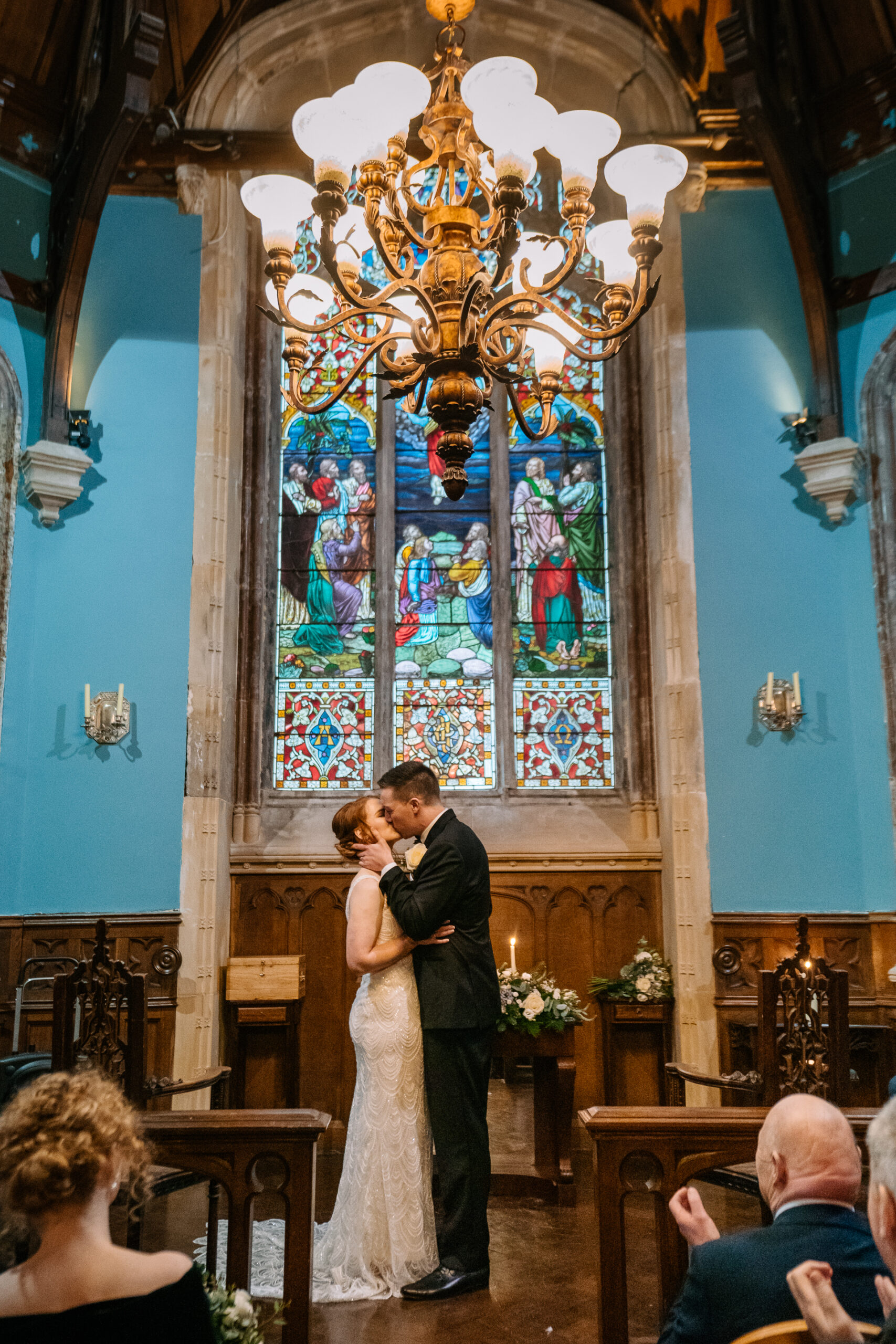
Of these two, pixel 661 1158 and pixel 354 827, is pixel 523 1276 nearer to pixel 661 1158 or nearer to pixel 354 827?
pixel 661 1158

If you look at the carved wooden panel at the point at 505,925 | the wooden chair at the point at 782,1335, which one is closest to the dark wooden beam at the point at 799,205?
the carved wooden panel at the point at 505,925

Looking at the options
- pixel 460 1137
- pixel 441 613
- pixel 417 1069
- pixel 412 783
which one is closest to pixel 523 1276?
pixel 460 1137

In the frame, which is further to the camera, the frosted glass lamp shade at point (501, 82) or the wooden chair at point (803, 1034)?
the frosted glass lamp shade at point (501, 82)

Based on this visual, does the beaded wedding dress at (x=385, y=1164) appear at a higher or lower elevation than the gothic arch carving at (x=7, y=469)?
lower

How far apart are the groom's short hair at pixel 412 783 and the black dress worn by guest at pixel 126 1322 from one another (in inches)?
88.3

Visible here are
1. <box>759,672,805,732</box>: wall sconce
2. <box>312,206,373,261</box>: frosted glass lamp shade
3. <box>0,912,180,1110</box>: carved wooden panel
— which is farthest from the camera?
<box>759,672,805,732</box>: wall sconce

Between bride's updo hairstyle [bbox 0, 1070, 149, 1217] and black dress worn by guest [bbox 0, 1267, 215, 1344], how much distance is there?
0.14m

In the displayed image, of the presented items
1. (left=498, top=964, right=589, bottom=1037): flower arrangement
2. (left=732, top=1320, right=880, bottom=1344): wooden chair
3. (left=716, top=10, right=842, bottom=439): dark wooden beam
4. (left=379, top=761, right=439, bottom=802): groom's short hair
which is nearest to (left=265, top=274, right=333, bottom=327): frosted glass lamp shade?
(left=379, top=761, right=439, bottom=802): groom's short hair

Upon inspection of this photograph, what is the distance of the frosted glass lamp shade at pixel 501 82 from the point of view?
11.7ft

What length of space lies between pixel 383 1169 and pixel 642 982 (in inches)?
118

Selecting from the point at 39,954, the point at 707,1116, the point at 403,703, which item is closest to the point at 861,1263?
the point at 707,1116

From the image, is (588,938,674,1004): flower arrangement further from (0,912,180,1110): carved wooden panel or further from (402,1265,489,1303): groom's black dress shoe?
(402,1265,489,1303): groom's black dress shoe

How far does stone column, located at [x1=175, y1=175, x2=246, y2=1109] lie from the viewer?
239 inches

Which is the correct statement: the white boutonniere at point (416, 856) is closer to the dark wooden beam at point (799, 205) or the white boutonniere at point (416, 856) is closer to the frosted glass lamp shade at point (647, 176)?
the frosted glass lamp shade at point (647, 176)
